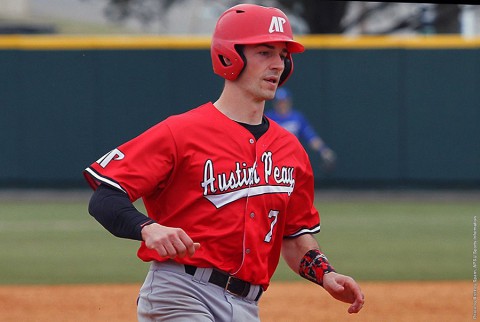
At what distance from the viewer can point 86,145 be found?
1638 centimetres

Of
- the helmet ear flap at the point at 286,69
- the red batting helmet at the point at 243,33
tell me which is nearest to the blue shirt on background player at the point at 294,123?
the helmet ear flap at the point at 286,69

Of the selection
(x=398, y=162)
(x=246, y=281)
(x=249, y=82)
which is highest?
(x=249, y=82)

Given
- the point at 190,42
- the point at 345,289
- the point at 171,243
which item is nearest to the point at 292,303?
the point at 345,289

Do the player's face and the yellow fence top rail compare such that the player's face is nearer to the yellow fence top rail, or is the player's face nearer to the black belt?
the black belt

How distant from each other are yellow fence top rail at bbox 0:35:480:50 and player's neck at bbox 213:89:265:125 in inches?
502

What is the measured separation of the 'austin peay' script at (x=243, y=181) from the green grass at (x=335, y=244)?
5.40 m

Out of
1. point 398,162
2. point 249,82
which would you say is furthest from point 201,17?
point 249,82

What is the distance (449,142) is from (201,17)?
5.73 m

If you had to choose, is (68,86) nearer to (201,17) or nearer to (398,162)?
(201,17)

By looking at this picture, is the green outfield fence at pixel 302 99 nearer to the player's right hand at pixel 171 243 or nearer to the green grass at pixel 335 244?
the green grass at pixel 335 244

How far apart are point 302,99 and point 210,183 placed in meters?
13.5

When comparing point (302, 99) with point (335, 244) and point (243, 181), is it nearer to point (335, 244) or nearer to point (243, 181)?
point (335, 244)

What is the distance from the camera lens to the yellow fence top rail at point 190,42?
52.9 feet

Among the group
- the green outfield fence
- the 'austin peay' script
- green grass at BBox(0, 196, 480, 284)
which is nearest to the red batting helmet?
the 'austin peay' script
